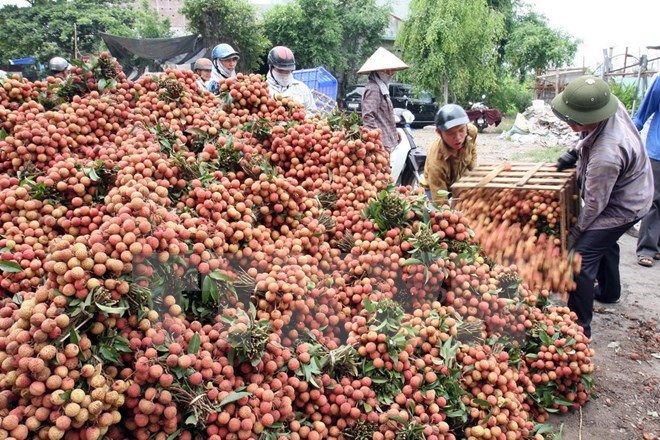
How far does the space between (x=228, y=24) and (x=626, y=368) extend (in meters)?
19.2

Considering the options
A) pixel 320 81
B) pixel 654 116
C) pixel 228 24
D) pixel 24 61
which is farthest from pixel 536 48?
pixel 24 61

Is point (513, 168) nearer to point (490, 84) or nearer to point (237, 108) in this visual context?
point (237, 108)

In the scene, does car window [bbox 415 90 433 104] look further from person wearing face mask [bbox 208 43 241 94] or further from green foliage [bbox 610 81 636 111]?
person wearing face mask [bbox 208 43 241 94]

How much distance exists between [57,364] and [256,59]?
20437mm

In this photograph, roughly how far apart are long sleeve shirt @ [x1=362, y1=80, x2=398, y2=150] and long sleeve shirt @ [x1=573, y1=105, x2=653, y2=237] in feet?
7.31

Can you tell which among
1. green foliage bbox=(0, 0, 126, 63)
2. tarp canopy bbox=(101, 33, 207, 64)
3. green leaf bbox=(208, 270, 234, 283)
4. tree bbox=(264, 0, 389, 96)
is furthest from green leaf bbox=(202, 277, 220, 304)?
green foliage bbox=(0, 0, 126, 63)

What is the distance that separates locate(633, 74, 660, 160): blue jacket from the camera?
471 centimetres

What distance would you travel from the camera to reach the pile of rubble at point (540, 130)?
1376 cm

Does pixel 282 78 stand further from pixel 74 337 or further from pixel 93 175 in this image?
pixel 74 337

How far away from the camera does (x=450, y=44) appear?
56.0ft

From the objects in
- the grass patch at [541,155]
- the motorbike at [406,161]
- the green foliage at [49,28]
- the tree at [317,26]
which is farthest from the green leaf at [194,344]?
the green foliage at [49,28]

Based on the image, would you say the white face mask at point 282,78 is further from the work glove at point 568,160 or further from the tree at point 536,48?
the tree at point 536,48

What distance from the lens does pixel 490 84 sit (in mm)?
18484

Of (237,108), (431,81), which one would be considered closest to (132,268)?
(237,108)
